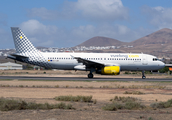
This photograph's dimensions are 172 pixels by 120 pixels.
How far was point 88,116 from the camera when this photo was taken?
40.2ft

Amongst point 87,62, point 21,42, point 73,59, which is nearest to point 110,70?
point 87,62

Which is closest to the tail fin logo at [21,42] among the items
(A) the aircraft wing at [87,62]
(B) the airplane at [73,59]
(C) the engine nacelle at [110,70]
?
(B) the airplane at [73,59]

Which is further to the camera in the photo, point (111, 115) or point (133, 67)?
point (133, 67)

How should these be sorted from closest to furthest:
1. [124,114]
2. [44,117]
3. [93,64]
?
[44,117]
[124,114]
[93,64]

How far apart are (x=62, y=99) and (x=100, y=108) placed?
3.58m

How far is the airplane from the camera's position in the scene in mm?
38844

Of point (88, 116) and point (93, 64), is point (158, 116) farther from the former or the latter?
point (93, 64)

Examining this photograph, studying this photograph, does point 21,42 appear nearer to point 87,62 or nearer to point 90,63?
point 87,62

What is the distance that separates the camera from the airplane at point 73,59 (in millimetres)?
38844

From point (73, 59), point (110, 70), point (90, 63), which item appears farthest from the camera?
point (73, 59)

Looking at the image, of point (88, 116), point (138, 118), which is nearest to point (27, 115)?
point (88, 116)

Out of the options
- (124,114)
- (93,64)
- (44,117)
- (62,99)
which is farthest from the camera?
(93,64)

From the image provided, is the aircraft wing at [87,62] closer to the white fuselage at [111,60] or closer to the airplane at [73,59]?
the airplane at [73,59]

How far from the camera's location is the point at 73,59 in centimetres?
3900
